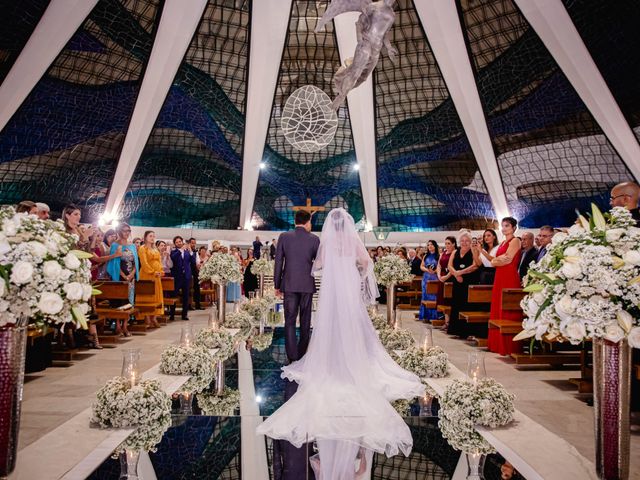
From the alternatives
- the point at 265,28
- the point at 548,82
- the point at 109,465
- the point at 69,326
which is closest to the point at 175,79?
the point at 265,28

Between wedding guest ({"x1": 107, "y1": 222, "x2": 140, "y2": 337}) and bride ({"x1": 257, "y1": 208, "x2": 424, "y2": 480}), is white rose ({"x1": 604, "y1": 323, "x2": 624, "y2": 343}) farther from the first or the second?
wedding guest ({"x1": 107, "y1": 222, "x2": 140, "y2": 337})

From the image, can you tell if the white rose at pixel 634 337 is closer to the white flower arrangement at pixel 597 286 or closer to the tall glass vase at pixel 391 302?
the white flower arrangement at pixel 597 286

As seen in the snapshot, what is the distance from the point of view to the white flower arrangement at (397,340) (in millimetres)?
7652

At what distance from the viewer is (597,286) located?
9.21 ft

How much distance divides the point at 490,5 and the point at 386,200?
1284 cm

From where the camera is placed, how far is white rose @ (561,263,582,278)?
112 inches

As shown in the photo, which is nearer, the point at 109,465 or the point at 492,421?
the point at 109,465

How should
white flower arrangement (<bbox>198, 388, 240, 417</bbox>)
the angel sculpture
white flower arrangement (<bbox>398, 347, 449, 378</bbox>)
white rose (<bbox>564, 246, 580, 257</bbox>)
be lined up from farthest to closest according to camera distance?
the angel sculpture
white flower arrangement (<bbox>398, 347, 449, 378</bbox>)
white flower arrangement (<bbox>198, 388, 240, 417</bbox>)
white rose (<bbox>564, 246, 580, 257</bbox>)

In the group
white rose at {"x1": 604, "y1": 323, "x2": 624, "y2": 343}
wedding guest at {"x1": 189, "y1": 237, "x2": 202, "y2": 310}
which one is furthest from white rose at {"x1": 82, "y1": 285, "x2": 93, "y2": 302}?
wedding guest at {"x1": 189, "y1": 237, "x2": 202, "y2": 310}

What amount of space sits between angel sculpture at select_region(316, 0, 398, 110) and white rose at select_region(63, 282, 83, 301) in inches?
286

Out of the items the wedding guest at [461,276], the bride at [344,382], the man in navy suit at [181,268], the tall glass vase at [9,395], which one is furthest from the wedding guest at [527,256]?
the man in navy suit at [181,268]

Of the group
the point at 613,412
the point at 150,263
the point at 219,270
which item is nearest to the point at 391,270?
the point at 219,270

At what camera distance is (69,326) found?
7402 mm

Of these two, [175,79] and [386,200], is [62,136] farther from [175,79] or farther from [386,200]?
[386,200]
